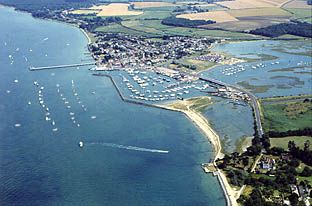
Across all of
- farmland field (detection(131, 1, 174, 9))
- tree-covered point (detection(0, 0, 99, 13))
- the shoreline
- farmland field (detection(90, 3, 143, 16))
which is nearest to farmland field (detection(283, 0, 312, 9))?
farmland field (detection(131, 1, 174, 9))

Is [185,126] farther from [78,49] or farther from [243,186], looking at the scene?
[78,49]

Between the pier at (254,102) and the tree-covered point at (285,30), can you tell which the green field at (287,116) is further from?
the tree-covered point at (285,30)

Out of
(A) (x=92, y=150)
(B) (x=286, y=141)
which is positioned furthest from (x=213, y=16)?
(A) (x=92, y=150)

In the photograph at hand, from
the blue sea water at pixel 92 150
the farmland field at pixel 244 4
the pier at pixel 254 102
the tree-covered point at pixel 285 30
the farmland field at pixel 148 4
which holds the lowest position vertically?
the blue sea water at pixel 92 150

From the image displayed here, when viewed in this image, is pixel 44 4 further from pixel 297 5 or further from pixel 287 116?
pixel 287 116

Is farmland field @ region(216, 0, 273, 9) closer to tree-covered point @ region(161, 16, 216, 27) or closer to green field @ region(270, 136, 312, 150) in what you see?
tree-covered point @ region(161, 16, 216, 27)

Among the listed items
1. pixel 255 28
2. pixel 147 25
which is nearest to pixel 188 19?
pixel 147 25

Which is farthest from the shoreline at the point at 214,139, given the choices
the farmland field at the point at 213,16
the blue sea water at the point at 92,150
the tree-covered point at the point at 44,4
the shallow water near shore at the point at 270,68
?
the tree-covered point at the point at 44,4
